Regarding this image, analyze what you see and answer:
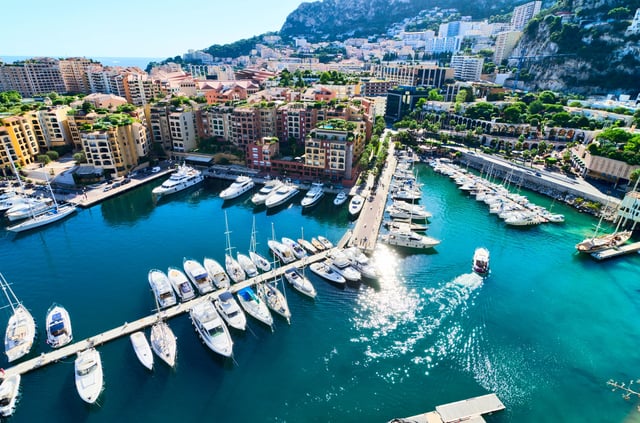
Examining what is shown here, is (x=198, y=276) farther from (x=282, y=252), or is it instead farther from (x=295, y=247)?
(x=295, y=247)

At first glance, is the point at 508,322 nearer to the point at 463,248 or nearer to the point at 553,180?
the point at 463,248

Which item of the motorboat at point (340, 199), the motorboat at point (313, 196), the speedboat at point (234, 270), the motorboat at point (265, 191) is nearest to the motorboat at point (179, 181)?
the motorboat at point (265, 191)

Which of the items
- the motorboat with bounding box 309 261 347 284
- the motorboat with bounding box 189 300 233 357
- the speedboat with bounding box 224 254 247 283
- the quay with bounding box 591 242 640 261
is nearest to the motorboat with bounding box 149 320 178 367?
the motorboat with bounding box 189 300 233 357

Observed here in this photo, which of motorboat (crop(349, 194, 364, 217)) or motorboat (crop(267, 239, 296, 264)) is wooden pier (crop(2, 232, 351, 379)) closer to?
motorboat (crop(267, 239, 296, 264))

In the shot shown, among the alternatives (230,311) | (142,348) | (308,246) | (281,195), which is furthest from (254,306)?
(281,195)

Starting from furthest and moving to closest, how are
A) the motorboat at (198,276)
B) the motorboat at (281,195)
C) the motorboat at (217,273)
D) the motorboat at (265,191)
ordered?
the motorboat at (265,191), the motorboat at (281,195), the motorboat at (217,273), the motorboat at (198,276)

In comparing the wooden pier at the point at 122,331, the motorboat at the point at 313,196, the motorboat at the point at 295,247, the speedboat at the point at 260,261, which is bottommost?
the wooden pier at the point at 122,331

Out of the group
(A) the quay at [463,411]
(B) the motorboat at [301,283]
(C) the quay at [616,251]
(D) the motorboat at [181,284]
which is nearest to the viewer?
(A) the quay at [463,411]

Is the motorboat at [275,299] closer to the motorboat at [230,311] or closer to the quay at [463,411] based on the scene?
the motorboat at [230,311]
